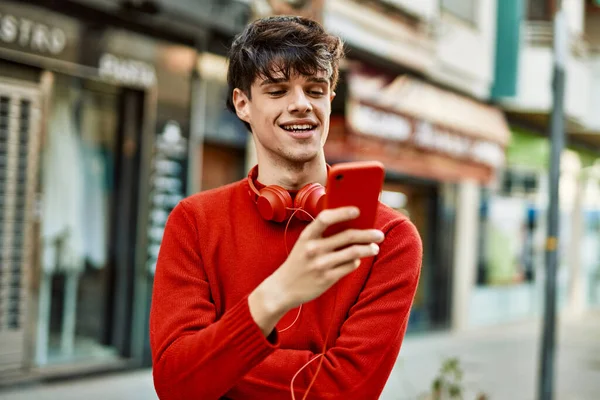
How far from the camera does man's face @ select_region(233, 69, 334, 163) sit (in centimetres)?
212

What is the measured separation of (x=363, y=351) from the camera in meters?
2.02

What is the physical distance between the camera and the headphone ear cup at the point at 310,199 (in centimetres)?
204

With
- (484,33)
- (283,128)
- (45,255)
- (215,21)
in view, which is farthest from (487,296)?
(283,128)

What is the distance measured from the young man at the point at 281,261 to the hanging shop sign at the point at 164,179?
6.56 meters

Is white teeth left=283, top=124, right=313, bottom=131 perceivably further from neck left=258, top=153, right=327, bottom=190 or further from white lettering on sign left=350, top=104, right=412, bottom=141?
white lettering on sign left=350, top=104, right=412, bottom=141

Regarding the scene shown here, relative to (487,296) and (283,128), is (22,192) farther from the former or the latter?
(487,296)

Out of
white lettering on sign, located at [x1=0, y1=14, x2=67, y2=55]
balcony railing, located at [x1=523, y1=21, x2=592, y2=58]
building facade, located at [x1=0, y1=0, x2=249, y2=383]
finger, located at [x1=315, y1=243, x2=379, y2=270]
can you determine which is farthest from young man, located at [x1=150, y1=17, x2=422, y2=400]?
balcony railing, located at [x1=523, y1=21, x2=592, y2=58]

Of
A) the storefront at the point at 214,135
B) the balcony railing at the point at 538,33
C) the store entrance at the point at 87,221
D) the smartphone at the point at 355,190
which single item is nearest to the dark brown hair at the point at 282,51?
the smartphone at the point at 355,190

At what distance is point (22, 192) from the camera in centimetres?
750

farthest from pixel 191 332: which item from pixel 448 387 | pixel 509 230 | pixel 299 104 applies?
pixel 509 230

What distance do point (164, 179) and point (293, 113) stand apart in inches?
270

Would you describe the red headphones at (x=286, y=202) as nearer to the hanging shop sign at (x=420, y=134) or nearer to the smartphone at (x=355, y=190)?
the smartphone at (x=355, y=190)

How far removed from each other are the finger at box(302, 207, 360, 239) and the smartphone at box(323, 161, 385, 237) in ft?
0.06

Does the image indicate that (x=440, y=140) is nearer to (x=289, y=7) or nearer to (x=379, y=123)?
(x=379, y=123)
